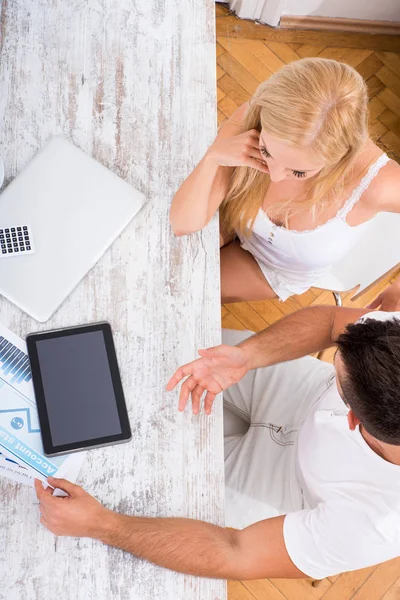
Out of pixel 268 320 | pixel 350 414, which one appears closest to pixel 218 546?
pixel 350 414

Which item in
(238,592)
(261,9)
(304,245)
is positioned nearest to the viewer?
(304,245)

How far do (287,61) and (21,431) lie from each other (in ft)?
6.16

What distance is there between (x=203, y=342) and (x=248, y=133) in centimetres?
42

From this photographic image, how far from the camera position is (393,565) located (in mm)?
2025

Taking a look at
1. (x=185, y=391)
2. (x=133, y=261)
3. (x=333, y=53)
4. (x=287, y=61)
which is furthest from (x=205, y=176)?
(x=333, y=53)

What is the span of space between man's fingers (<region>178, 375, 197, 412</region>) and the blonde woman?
30 cm

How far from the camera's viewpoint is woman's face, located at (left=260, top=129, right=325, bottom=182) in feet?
3.85

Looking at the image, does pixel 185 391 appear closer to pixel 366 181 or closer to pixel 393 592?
pixel 366 181

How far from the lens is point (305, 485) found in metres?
1.32

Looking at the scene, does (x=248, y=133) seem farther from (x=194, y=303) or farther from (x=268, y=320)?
(x=268, y=320)

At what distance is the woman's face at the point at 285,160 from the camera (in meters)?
1.17

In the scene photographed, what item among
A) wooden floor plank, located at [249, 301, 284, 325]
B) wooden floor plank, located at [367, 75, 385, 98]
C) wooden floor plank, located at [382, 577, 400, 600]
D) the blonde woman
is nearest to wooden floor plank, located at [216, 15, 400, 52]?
wooden floor plank, located at [367, 75, 385, 98]

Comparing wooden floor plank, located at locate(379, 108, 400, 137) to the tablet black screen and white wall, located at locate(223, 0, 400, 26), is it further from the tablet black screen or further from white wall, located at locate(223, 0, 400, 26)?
the tablet black screen

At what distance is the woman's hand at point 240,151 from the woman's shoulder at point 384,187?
0.26 meters
